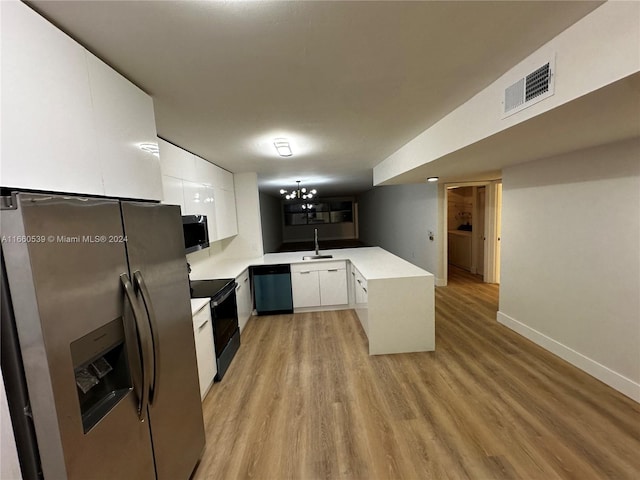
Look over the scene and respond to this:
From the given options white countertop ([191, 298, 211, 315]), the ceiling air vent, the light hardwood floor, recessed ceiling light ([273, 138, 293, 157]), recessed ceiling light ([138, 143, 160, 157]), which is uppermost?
recessed ceiling light ([273, 138, 293, 157])

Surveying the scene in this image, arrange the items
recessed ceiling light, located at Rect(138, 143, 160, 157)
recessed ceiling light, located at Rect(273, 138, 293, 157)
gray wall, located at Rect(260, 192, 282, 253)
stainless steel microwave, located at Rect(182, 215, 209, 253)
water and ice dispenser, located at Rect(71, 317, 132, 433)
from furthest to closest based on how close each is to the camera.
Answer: gray wall, located at Rect(260, 192, 282, 253), recessed ceiling light, located at Rect(273, 138, 293, 157), stainless steel microwave, located at Rect(182, 215, 209, 253), recessed ceiling light, located at Rect(138, 143, 160, 157), water and ice dispenser, located at Rect(71, 317, 132, 433)

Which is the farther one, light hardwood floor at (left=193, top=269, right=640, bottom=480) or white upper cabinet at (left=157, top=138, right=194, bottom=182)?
white upper cabinet at (left=157, top=138, right=194, bottom=182)

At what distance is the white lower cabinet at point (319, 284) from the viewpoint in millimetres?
4164

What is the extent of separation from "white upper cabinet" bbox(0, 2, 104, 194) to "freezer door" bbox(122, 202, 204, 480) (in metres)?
0.24

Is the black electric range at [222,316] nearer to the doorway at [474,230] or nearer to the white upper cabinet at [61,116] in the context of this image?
the white upper cabinet at [61,116]

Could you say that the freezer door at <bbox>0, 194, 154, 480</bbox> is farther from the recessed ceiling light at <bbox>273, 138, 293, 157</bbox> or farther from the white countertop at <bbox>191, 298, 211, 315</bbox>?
the recessed ceiling light at <bbox>273, 138, 293, 157</bbox>

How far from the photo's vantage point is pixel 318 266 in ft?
13.7

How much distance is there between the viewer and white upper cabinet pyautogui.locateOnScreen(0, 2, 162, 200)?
2.79ft

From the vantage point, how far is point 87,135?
1.15m

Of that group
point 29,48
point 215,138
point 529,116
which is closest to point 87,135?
point 29,48

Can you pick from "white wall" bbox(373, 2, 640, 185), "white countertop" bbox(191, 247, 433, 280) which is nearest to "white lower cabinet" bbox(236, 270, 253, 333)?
"white countertop" bbox(191, 247, 433, 280)

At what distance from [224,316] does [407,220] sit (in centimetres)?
490

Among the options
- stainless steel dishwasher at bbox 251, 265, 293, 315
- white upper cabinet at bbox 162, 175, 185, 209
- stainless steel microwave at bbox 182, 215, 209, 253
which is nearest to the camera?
white upper cabinet at bbox 162, 175, 185, 209

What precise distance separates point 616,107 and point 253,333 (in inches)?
151
